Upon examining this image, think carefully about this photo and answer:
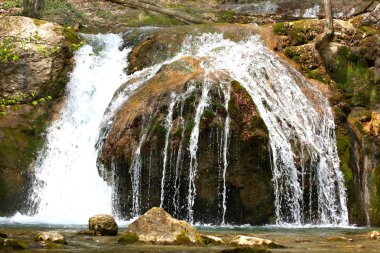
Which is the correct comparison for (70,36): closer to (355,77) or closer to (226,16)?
(226,16)

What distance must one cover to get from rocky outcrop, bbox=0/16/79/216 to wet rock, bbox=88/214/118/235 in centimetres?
770

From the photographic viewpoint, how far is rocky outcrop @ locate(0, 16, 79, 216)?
17703 mm

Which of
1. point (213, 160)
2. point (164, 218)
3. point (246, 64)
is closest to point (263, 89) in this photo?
point (246, 64)

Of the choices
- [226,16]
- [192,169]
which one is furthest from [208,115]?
[226,16]

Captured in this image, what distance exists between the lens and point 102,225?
10.4 meters

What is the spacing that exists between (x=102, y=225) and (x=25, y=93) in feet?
33.6

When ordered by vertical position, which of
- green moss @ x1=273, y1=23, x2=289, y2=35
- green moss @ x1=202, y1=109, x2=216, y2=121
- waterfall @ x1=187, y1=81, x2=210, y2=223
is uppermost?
green moss @ x1=273, y1=23, x2=289, y2=35

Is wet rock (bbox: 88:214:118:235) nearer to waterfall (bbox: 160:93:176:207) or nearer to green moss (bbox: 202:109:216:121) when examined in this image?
waterfall (bbox: 160:93:176:207)

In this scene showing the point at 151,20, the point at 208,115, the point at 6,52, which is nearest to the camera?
the point at 6,52

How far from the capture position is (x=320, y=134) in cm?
1717

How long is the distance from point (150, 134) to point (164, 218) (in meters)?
6.11

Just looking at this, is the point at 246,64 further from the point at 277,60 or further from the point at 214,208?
the point at 214,208

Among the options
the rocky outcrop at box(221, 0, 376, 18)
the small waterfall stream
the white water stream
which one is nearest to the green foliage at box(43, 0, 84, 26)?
the white water stream

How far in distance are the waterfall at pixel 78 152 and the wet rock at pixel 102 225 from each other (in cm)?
408
